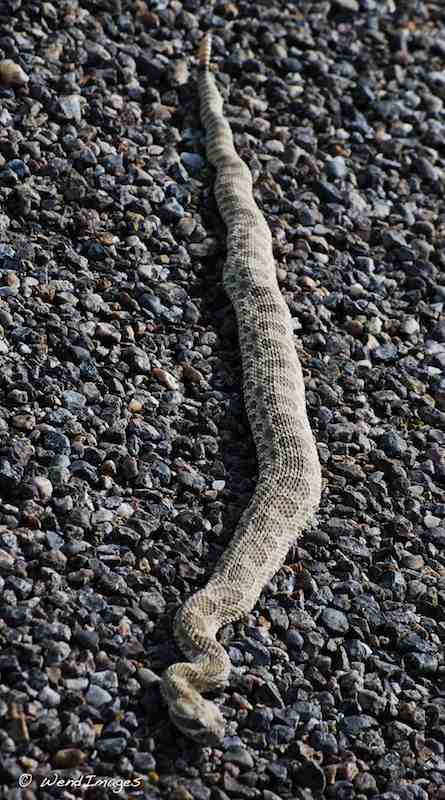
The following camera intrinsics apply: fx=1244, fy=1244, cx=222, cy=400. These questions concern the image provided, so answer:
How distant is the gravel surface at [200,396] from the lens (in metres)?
6.30

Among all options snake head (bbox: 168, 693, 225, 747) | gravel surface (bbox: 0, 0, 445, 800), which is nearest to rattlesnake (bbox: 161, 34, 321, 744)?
snake head (bbox: 168, 693, 225, 747)

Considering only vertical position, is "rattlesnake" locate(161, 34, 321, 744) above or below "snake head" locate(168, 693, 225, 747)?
above

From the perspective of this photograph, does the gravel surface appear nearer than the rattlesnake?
Yes

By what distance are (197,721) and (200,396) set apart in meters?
2.68

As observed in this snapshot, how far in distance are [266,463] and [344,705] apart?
5.63 ft

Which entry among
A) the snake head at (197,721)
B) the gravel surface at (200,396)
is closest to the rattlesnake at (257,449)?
the snake head at (197,721)

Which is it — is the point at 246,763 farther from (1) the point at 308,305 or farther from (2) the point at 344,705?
(1) the point at 308,305

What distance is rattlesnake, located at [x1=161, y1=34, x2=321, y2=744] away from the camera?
21.0 feet

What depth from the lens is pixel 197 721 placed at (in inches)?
241

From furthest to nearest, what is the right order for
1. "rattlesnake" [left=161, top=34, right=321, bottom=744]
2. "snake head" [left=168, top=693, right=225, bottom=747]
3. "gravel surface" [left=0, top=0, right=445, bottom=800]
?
"rattlesnake" [left=161, top=34, right=321, bottom=744] < "gravel surface" [left=0, top=0, right=445, bottom=800] < "snake head" [left=168, top=693, right=225, bottom=747]

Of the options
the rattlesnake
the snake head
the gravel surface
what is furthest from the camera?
the rattlesnake

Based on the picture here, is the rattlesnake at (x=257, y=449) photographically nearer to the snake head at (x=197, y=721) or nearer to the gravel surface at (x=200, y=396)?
the snake head at (x=197, y=721)

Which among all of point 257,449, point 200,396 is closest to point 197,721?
point 257,449

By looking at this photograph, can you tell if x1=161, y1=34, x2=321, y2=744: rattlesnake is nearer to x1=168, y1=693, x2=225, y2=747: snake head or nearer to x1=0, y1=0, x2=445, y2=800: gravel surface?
x1=168, y1=693, x2=225, y2=747: snake head
